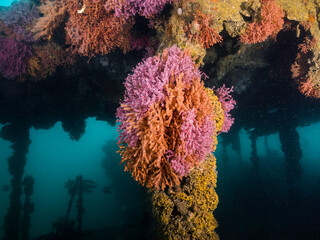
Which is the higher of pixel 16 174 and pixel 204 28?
pixel 204 28

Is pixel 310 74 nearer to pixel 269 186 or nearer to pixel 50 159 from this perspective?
pixel 269 186

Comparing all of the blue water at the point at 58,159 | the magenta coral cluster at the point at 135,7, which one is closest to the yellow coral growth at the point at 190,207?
the magenta coral cluster at the point at 135,7

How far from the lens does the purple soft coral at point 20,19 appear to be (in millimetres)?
6527

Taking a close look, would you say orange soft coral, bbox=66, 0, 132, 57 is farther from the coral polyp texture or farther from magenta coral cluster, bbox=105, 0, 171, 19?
the coral polyp texture

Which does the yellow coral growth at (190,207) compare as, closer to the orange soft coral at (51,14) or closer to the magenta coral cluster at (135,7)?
the magenta coral cluster at (135,7)

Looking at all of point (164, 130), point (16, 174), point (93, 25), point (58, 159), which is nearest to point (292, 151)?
point (164, 130)

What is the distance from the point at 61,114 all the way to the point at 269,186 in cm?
2471

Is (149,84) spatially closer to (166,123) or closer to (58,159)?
(166,123)

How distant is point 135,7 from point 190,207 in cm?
512

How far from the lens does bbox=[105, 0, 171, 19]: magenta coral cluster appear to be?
4289mm

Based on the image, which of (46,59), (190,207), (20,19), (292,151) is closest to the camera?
(190,207)

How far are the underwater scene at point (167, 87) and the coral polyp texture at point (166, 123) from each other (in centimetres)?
2

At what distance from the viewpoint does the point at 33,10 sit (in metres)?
6.64

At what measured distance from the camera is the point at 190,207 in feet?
10.8
